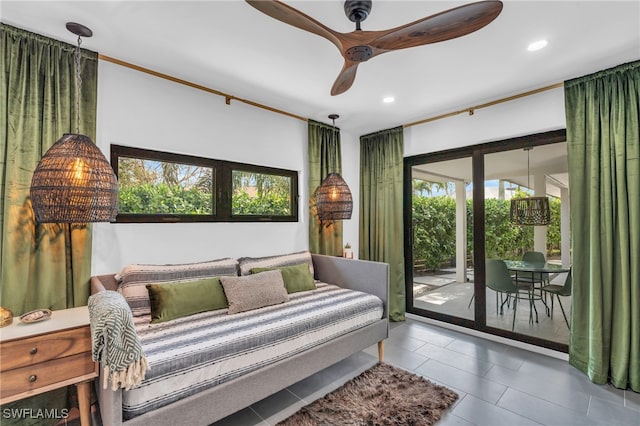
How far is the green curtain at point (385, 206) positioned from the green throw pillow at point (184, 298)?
7.64 ft

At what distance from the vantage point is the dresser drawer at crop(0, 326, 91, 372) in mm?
1471

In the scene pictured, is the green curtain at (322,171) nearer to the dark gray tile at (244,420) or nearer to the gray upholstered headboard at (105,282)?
the dark gray tile at (244,420)

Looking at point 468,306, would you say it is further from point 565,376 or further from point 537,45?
point 537,45

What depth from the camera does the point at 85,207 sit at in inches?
70.9

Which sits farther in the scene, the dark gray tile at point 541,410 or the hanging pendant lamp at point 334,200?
the hanging pendant lamp at point 334,200

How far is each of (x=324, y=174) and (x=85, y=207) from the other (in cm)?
259

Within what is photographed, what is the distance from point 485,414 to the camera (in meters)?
2.03

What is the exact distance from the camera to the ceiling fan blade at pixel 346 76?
1851 millimetres

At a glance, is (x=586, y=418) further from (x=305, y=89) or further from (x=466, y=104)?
(x=305, y=89)

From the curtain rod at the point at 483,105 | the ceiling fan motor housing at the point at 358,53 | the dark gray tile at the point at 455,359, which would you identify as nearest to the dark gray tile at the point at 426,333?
the dark gray tile at the point at 455,359

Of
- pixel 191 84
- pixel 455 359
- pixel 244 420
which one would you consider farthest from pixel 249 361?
pixel 191 84

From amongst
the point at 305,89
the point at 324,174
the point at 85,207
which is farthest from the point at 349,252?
the point at 85,207

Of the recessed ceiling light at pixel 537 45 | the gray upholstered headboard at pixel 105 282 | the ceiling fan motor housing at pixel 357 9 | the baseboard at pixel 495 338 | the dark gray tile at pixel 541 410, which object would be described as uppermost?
the recessed ceiling light at pixel 537 45

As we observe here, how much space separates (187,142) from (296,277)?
5.49 feet
